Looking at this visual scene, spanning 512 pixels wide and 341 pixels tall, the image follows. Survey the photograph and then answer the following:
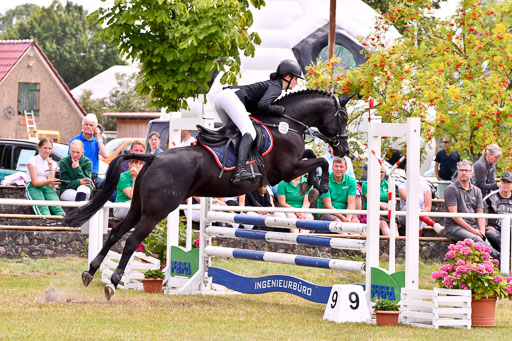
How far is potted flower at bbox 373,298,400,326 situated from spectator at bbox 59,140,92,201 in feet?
18.0

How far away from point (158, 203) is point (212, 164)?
0.59 m

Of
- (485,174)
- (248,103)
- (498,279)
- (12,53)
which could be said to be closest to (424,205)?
(485,174)

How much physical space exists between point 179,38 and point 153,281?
5.65 metres

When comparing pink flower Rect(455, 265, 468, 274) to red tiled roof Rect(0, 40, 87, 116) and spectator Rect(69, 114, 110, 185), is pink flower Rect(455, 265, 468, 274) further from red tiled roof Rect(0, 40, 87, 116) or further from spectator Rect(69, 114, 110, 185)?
red tiled roof Rect(0, 40, 87, 116)

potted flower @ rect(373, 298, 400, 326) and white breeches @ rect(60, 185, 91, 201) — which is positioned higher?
white breeches @ rect(60, 185, 91, 201)

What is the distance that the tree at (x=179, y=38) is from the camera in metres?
13.8

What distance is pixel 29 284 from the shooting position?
9.42 meters

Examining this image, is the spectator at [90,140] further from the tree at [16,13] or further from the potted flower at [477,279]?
the tree at [16,13]

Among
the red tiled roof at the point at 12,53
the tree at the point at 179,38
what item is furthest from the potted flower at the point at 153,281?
the red tiled roof at the point at 12,53

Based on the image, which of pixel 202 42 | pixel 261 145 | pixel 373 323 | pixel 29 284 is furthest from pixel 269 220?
pixel 202 42

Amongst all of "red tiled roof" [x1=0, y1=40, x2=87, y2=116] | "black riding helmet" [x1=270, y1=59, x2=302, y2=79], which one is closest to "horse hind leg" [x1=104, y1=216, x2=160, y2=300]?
"black riding helmet" [x1=270, y1=59, x2=302, y2=79]

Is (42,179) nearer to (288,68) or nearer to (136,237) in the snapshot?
(136,237)

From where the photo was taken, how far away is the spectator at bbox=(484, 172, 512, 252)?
11688mm

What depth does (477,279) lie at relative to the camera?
7.34 metres
